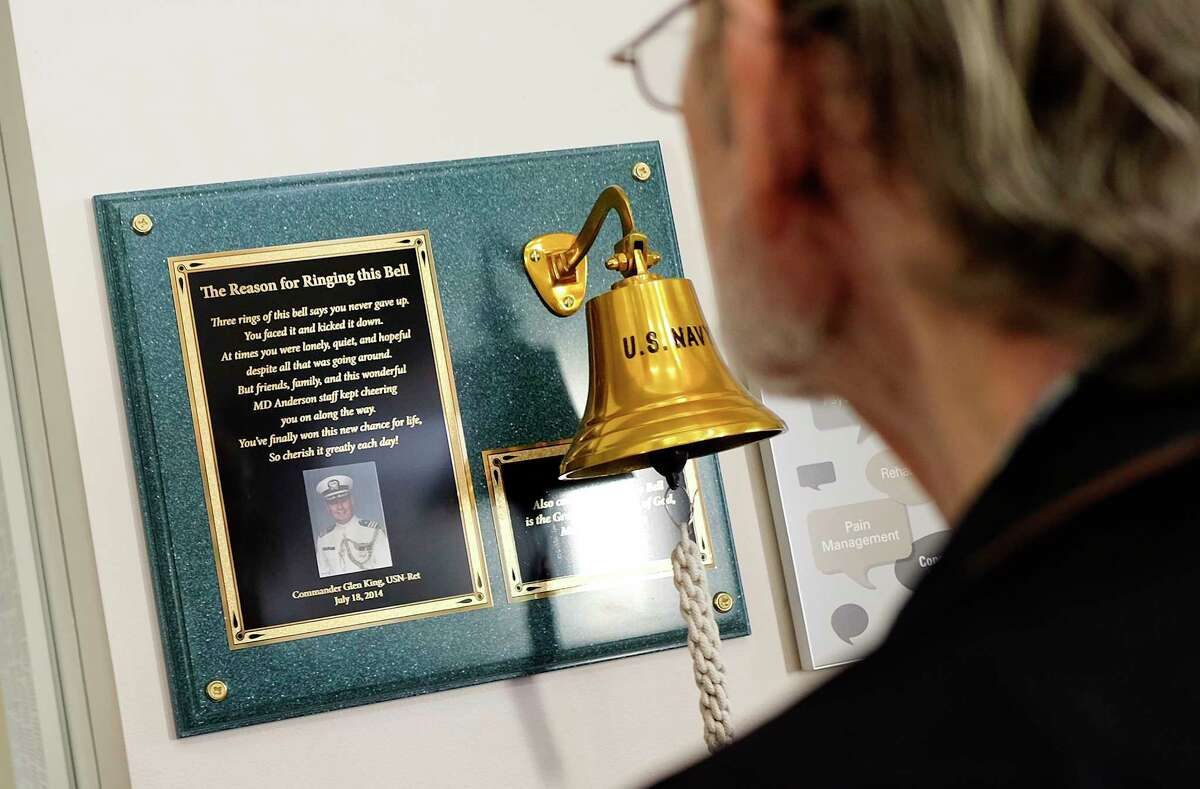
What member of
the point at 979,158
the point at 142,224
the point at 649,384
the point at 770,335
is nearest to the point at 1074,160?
A: the point at 979,158

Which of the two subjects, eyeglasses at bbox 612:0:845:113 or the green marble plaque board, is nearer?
eyeglasses at bbox 612:0:845:113

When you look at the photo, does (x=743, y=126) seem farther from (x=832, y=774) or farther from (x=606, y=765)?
(x=606, y=765)

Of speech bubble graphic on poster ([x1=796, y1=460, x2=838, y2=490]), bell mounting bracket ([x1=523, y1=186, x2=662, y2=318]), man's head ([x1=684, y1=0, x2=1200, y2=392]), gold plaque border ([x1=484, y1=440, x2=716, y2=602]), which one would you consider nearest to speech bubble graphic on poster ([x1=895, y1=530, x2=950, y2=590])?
speech bubble graphic on poster ([x1=796, y1=460, x2=838, y2=490])

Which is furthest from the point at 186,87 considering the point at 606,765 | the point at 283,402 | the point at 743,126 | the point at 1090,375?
the point at 1090,375

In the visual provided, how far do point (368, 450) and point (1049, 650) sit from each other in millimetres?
1195

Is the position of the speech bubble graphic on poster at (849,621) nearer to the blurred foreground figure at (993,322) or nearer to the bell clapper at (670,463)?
the bell clapper at (670,463)

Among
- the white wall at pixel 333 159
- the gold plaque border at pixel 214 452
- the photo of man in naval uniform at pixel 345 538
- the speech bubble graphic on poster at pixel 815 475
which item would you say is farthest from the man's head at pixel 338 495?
the speech bubble graphic on poster at pixel 815 475

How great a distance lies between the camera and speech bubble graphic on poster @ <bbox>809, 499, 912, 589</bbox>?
157 cm

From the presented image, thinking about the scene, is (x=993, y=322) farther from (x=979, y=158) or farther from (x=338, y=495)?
(x=338, y=495)

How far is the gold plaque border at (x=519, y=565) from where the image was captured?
1.49 m

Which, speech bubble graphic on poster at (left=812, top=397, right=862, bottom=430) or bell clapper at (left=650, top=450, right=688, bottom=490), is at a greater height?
speech bubble graphic on poster at (left=812, top=397, right=862, bottom=430)

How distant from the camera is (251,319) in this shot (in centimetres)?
148

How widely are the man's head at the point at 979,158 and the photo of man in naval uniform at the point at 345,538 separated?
3.36 ft

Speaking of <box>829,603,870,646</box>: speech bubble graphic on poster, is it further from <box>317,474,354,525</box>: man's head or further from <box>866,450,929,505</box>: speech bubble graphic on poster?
<box>317,474,354,525</box>: man's head
